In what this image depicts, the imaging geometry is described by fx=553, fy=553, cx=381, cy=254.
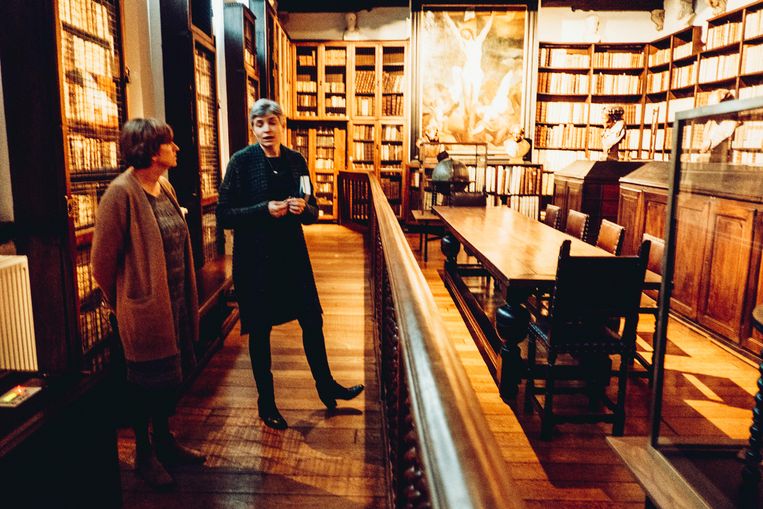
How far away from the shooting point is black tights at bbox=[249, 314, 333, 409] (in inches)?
96.5

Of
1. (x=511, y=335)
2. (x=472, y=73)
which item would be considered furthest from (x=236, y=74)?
(x=472, y=73)

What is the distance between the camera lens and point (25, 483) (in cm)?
175

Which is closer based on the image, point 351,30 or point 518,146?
point 518,146

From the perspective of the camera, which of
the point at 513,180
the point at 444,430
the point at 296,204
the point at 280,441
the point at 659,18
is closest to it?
the point at 444,430

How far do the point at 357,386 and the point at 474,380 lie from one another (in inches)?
30.2

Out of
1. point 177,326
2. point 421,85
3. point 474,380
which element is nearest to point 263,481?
point 177,326

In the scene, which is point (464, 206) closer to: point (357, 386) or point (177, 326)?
point (357, 386)

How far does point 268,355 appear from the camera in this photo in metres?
2.47

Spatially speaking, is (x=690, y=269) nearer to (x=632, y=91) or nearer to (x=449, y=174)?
(x=449, y=174)

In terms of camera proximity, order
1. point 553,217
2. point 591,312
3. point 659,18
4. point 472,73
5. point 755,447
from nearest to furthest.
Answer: point 755,447, point 591,312, point 553,217, point 659,18, point 472,73

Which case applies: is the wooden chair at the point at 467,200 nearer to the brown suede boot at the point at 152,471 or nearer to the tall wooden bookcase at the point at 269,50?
the tall wooden bookcase at the point at 269,50

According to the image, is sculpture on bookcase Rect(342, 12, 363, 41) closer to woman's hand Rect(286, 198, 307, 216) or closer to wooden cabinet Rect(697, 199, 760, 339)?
wooden cabinet Rect(697, 199, 760, 339)

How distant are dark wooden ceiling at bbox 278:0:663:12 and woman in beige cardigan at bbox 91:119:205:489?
7837 mm

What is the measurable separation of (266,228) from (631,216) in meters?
4.11
